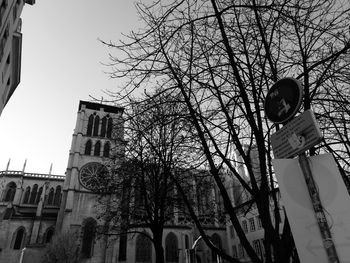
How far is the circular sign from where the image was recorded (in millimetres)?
2485

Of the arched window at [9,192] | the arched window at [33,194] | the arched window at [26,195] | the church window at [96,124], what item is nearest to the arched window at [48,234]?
the arched window at [33,194]

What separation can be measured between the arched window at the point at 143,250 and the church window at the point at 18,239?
54.1ft

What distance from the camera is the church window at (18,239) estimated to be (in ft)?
117

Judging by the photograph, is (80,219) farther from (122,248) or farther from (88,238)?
(122,248)

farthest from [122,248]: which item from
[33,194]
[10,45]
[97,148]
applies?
[10,45]

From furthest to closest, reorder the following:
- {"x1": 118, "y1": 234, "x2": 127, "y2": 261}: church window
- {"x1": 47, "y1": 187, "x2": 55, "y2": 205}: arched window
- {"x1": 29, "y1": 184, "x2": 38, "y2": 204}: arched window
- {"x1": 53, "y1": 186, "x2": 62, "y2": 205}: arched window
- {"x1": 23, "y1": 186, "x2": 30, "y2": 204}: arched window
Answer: {"x1": 53, "y1": 186, "x2": 62, "y2": 205}: arched window < {"x1": 47, "y1": 187, "x2": 55, "y2": 205}: arched window < {"x1": 29, "y1": 184, "x2": 38, "y2": 204}: arched window < {"x1": 23, "y1": 186, "x2": 30, "y2": 204}: arched window < {"x1": 118, "y1": 234, "x2": 127, "y2": 261}: church window

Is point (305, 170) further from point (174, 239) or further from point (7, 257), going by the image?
point (7, 257)

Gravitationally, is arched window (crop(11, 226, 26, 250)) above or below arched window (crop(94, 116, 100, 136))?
below

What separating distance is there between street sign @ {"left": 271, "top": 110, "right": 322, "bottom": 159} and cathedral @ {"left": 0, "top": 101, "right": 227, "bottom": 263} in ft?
93.2

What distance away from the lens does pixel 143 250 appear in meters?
35.9

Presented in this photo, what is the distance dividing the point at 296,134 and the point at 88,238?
38041 millimetres

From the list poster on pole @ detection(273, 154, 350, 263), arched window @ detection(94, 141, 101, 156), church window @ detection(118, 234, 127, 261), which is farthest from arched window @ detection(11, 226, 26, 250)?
poster on pole @ detection(273, 154, 350, 263)

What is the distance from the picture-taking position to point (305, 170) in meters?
2.23

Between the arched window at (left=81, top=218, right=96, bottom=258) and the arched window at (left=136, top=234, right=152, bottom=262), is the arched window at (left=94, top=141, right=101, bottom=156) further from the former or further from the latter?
the arched window at (left=136, top=234, right=152, bottom=262)
